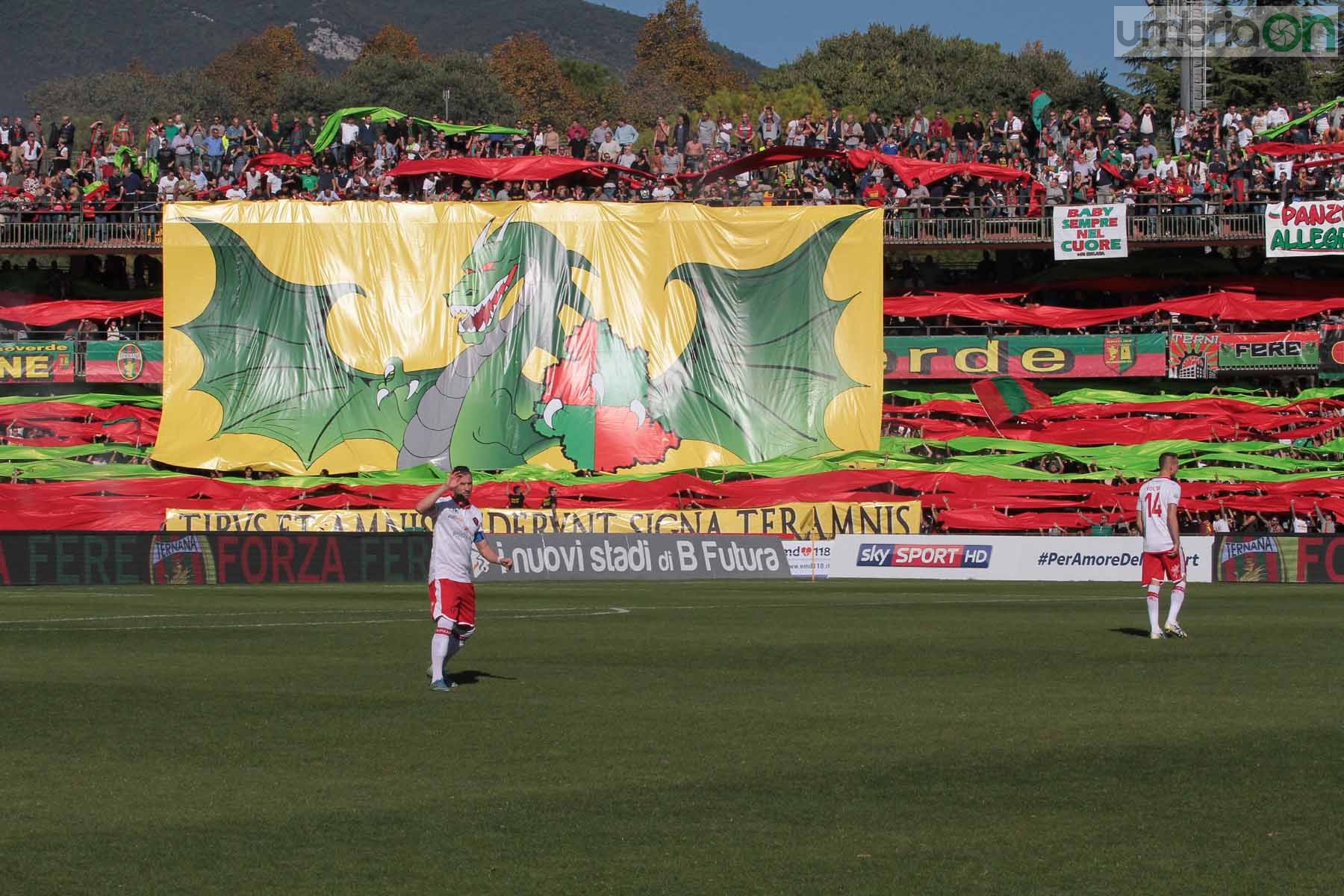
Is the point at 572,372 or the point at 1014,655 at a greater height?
the point at 572,372

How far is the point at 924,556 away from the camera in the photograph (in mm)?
34969

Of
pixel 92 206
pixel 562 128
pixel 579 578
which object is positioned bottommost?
pixel 579 578

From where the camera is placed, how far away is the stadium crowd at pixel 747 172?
166 ft

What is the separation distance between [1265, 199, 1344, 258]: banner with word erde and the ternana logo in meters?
20.8

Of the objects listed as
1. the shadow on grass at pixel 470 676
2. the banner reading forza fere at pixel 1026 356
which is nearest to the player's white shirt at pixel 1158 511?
the shadow on grass at pixel 470 676

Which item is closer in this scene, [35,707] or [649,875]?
[649,875]

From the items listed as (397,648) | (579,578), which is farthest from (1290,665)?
(579,578)

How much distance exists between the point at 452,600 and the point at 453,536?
0.55 m

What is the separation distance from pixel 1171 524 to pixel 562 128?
349 ft

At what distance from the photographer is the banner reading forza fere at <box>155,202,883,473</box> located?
47.2 m

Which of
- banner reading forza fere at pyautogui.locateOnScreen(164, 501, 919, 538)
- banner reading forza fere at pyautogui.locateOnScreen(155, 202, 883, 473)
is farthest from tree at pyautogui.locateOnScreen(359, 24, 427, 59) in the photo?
banner reading forza fere at pyautogui.locateOnScreen(164, 501, 919, 538)

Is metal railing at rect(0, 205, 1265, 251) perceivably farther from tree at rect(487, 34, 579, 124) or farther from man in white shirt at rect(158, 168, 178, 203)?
tree at rect(487, 34, 579, 124)

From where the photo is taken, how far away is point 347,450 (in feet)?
155

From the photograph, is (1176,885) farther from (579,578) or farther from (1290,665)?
(579,578)
